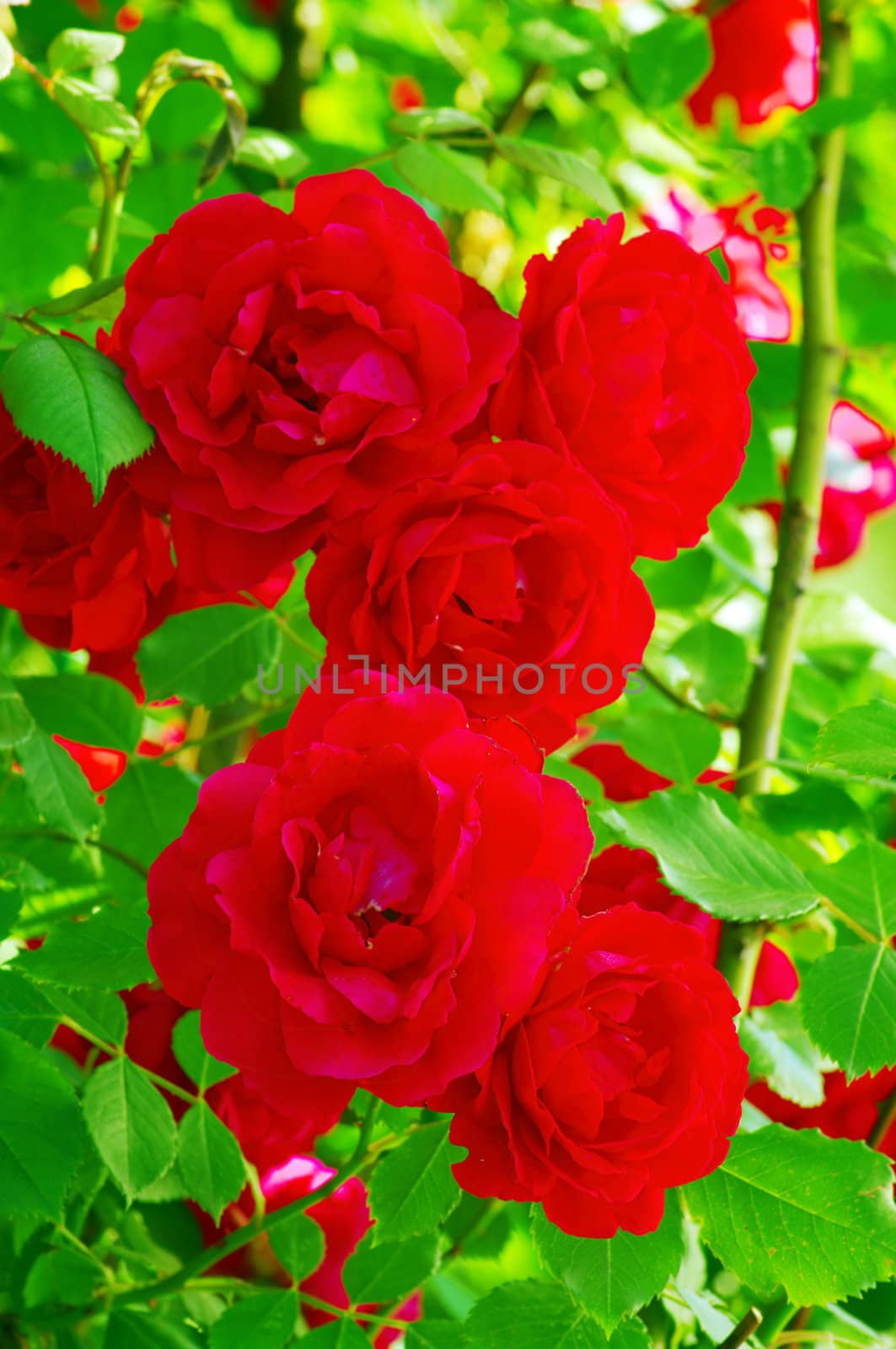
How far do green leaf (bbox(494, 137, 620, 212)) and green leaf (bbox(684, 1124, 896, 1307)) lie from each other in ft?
→ 1.52

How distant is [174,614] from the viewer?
2.11 feet

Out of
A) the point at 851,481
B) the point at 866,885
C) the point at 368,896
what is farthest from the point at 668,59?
the point at 368,896

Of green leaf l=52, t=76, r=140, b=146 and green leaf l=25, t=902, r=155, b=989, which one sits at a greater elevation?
green leaf l=52, t=76, r=140, b=146

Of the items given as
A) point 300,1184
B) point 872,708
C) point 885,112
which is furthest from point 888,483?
point 300,1184

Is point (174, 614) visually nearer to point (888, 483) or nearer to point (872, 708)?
point (872, 708)

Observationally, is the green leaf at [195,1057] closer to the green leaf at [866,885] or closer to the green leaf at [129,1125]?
the green leaf at [129,1125]

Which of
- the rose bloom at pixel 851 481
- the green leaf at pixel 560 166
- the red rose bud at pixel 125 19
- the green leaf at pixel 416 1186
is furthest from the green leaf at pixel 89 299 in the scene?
the red rose bud at pixel 125 19

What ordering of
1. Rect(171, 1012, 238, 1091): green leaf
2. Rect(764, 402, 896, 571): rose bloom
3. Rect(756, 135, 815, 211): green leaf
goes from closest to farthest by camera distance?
Rect(171, 1012, 238, 1091): green leaf < Rect(756, 135, 815, 211): green leaf < Rect(764, 402, 896, 571): rose bloom

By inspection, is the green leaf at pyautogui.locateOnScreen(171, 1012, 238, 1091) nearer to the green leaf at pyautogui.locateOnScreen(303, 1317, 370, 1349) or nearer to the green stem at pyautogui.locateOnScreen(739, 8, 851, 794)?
the green leaf at pyautogui.locateOnScreen(303, 1317, 370, 1349)

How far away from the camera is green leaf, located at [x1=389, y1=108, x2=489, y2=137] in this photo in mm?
715

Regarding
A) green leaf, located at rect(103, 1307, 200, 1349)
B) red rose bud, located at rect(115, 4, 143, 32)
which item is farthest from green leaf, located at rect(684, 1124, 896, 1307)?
red rose bud, located at rect(115, 4, 143, 32)

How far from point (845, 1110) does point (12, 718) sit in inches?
18.5

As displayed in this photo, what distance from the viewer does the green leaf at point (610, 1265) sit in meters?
0.48

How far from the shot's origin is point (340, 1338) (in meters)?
0.56
